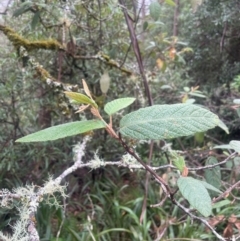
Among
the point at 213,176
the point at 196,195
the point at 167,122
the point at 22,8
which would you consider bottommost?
the point at 213,176

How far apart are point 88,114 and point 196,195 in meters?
1.19

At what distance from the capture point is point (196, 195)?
1.85 feet

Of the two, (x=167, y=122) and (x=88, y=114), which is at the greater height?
(x=167, y=122)

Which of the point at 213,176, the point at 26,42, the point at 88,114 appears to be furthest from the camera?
the point at 88,114

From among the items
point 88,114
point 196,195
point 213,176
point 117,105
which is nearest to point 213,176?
point 213,176

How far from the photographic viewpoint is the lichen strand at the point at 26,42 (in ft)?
4.51

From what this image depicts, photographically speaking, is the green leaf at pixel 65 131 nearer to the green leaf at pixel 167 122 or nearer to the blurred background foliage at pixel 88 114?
the green leaf at pixel 167 122

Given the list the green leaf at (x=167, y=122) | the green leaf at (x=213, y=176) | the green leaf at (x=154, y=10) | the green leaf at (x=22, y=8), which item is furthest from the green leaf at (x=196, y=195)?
the green leaf at (x=22, y=8)

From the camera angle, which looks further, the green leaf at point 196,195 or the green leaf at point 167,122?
the green leaf at point 196,195

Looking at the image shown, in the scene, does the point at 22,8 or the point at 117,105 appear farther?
the point at 22,8

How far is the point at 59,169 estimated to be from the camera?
1800 millimetres

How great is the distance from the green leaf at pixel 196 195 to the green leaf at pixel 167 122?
17cm

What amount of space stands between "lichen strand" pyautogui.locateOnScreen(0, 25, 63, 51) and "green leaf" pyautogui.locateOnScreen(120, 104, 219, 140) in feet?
3.42

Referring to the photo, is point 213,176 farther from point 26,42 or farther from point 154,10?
point 26,42
